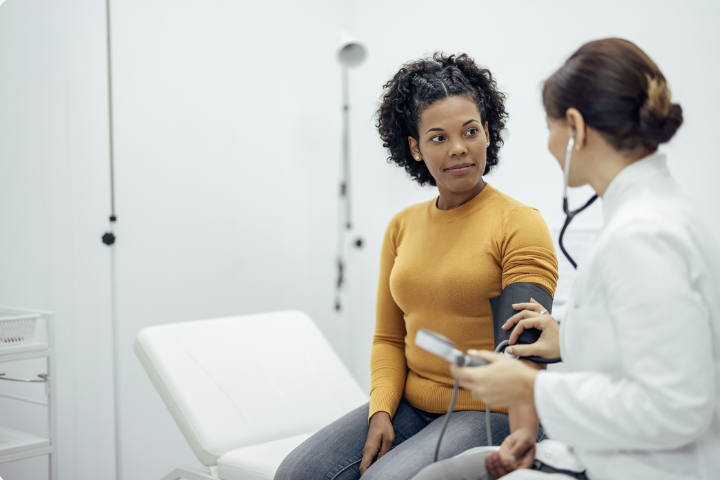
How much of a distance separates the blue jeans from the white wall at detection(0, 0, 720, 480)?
1035 mm

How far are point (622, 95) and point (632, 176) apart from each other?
10 centimetres

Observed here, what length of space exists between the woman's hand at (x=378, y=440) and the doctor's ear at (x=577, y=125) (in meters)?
0.67

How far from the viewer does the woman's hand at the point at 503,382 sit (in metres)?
0.66

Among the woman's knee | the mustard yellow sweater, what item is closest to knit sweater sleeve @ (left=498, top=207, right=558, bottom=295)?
the mustard yellow sweater

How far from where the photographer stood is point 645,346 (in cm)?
58

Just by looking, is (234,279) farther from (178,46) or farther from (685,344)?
(685,344)

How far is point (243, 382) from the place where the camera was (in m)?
1.50

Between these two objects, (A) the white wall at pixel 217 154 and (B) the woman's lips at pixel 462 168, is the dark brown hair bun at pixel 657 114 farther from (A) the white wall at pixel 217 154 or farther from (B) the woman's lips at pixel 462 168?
(A) the white wall at pixel 217 154

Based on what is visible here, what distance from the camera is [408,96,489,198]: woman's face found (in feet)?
3.70

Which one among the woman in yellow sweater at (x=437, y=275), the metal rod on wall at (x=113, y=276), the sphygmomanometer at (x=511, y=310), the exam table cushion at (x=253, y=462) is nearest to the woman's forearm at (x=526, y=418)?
the sphygmomanometer at (x=511, y=310)

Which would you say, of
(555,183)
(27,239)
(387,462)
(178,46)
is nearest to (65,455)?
(27,239)

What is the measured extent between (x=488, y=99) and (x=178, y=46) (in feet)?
4.54

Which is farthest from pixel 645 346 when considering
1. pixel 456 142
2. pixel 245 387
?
pixel 245 387

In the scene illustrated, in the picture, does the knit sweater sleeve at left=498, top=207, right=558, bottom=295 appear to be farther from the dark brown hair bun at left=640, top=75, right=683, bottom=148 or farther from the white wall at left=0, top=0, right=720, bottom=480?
the white wall at left=0, top=0, right=720, bottom=480
